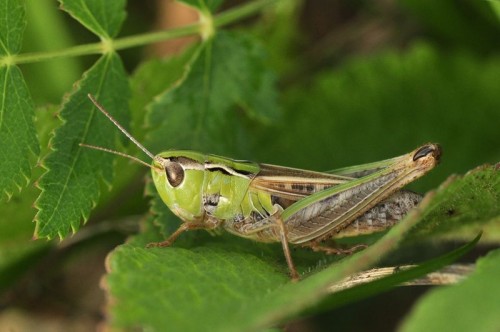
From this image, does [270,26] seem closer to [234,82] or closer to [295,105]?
[295,105]

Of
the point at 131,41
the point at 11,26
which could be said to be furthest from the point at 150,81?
the point at 11,26

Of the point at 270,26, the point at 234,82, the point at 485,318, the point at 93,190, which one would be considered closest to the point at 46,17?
the point at 270,26

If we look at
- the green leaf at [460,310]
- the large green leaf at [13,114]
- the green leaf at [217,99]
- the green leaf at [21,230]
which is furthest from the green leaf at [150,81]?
the green leaf at [460,310]

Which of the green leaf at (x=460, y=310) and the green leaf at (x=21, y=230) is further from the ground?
the green leaf at (x=460, y=310)

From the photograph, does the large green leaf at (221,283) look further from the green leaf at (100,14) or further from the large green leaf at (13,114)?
the green leaf at (100,14)

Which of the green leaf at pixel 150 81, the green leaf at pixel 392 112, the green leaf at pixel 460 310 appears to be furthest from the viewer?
the green leaf at pixel 392 112
